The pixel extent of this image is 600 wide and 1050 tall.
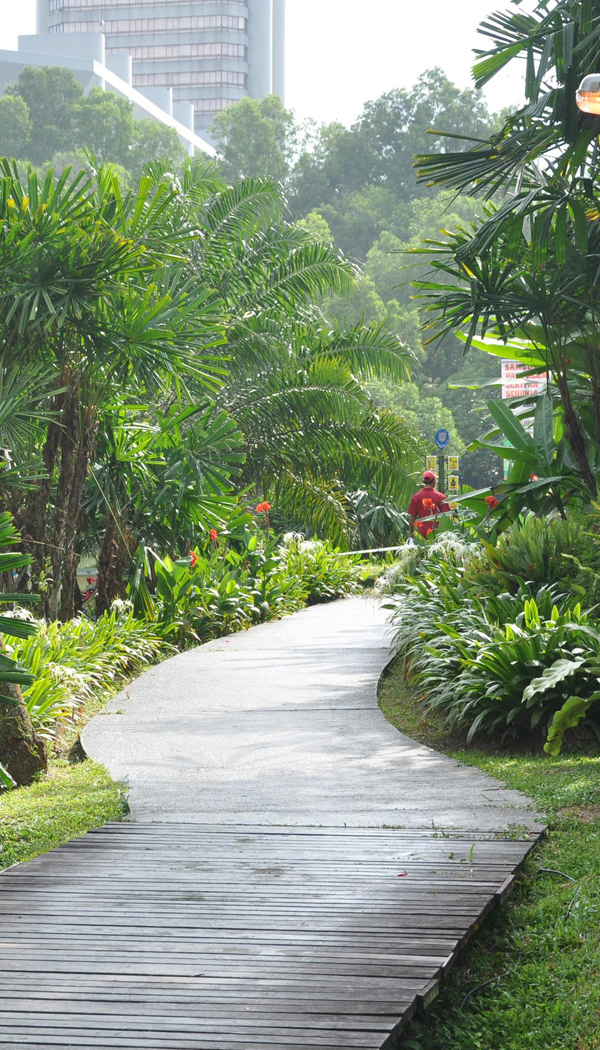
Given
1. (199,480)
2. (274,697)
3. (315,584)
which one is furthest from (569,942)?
(315,584)

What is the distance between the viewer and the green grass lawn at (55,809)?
5113 mm

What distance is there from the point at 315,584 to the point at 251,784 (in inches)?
384

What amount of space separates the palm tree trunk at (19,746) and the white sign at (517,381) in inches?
244

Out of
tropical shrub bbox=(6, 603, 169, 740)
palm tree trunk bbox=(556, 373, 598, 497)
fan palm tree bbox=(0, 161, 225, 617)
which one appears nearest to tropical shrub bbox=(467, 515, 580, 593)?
palm tree trunk bbox=(556, 373, 598, 497)

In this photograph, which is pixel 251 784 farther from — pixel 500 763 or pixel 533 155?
pixel 533 155

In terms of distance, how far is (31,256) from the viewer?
30.1 ft

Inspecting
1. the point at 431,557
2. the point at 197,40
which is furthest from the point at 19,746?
the point at 197,40

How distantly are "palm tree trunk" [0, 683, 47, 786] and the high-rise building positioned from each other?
123527 millimetres

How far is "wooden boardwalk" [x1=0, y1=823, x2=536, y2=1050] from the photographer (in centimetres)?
304

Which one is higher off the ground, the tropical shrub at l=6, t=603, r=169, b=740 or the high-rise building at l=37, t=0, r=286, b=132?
the high-rise building at l=37, t=0, r=286, b=132

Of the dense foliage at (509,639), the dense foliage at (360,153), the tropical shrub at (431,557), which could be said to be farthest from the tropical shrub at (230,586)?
the dense foliage at (360,153)

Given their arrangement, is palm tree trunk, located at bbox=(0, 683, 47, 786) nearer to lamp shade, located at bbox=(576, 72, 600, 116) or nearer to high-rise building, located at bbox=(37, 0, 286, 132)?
lamp shade, located at bbox=(576, 72, 600, 116)

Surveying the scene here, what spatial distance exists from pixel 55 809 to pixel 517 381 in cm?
1107

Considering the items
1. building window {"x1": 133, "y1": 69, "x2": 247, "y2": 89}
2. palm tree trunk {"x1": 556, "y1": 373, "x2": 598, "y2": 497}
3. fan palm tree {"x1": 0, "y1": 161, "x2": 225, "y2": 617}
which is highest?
building window {"x1": 133, "y1": 69, "x2": 247, "y2": 89}
